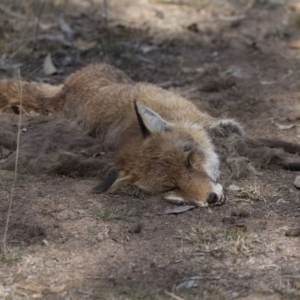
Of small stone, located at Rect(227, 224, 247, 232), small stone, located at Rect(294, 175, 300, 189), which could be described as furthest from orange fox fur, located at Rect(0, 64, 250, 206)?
small stone, located at Rect(294, 175, 300, 189)

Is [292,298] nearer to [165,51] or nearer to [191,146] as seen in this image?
[191,146]

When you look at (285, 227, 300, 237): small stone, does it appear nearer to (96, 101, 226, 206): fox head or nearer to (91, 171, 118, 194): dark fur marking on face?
(96, 101, 226, 206): fox head

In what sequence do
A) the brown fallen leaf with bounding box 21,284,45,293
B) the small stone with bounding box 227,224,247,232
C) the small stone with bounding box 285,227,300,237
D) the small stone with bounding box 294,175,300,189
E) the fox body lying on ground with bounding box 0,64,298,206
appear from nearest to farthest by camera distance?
1. the brown fallen leaf with bounding box 21,284,45,293
2. the small stone with bounding box 285,227,300,237
3. the small stone with bounding box 227,224,247,232
4. the fox body lying on ground with bounding box 0,64,298,206
5. the small stone with bounding box 294,175,300,189

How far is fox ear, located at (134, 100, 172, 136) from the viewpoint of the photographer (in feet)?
18.6

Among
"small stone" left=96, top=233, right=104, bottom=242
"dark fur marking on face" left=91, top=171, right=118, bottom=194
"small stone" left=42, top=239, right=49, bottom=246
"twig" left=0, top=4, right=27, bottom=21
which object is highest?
"small stone" left=96, top=233, right=104, bottom=242

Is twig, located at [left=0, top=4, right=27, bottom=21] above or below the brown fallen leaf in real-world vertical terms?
below

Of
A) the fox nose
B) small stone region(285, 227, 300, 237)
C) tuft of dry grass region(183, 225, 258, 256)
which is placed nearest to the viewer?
tuft of dry grass region(183, 225, 258, 256)

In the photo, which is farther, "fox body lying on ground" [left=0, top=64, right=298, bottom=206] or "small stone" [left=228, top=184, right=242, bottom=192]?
"small stone" [left=228, top=184, right=242, bottom=192]

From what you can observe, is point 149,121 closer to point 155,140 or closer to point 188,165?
point 155,140

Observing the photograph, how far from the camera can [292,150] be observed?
6.41m

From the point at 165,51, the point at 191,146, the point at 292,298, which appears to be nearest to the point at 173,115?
the point at 191,146

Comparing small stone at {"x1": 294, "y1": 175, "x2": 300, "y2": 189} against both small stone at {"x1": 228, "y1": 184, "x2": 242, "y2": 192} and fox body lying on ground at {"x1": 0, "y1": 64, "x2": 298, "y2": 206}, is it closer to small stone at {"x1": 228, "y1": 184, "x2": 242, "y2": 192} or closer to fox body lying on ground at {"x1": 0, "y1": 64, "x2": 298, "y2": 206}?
small stone at {"x1": 228, "y1": 184, "x2": 242, "y2": 192}

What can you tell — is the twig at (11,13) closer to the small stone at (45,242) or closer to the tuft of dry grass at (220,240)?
the small stone at (45,242)

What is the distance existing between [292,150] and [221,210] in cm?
153
